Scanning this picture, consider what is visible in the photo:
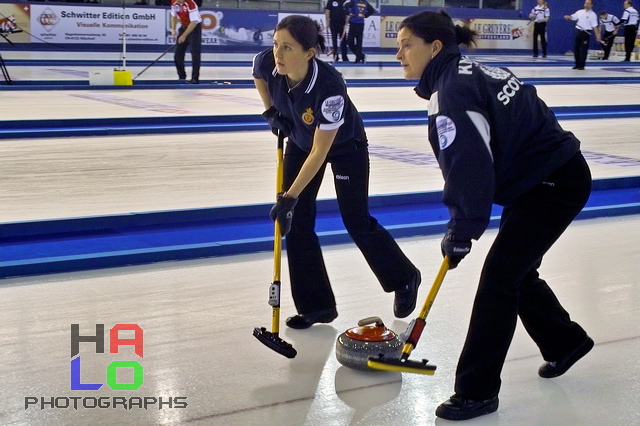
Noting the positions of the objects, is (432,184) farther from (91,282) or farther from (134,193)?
(91,282)

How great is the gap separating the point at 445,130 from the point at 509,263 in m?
0.50

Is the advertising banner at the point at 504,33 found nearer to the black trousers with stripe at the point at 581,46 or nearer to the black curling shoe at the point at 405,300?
the black trousers with stripe at the point at 581,46

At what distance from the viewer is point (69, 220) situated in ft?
17.2

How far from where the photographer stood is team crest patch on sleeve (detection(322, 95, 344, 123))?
3355 millimetres

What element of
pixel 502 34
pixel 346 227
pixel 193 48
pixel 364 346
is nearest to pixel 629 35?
pixel 502 34

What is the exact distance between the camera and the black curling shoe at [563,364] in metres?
3.19

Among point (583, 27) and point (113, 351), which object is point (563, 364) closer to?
point (113, 351)

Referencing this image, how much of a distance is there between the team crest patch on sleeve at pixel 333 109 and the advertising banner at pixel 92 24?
16834mm

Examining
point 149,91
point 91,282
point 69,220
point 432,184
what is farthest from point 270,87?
point 149,91

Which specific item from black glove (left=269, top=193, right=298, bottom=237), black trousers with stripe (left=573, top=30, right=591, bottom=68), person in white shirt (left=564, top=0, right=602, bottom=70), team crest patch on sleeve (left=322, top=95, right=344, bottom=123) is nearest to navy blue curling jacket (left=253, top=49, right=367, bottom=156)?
team crest patch on sleeve (left=322, top=95, right=344, bottom=123)

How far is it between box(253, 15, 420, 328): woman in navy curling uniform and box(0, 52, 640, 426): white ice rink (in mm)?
191

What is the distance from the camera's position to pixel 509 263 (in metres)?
2.80

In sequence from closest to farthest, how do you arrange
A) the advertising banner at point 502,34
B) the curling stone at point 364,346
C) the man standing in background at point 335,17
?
1. the curling stone at point 364,346
2. the man standing in background at point 335,17
3. the advertising banner at point 502,34

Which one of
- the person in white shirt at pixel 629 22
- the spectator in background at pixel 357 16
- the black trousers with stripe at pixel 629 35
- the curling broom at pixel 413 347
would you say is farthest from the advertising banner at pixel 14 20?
the curling broom at pixel 413 347
